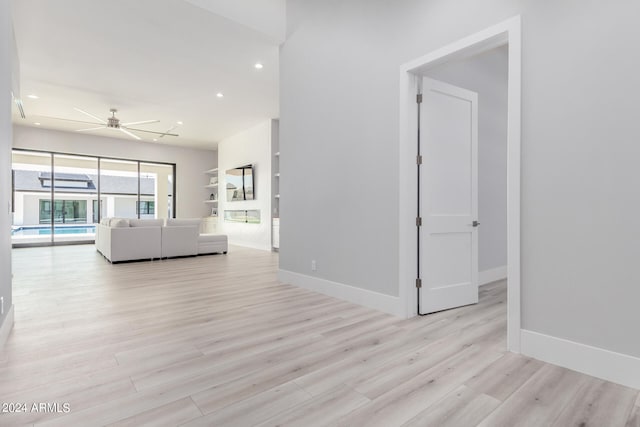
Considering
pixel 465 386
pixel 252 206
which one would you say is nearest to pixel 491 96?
pixel 465 386

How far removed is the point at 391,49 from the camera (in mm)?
3152

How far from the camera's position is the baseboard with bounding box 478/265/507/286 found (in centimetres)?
434

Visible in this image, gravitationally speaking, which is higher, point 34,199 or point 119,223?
point 34,199

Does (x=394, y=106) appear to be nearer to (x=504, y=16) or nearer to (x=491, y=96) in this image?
(x=504, y=16)

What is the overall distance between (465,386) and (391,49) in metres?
2.83

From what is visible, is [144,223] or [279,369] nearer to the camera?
[279,369]

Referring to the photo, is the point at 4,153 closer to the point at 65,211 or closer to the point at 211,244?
the point at 211,244

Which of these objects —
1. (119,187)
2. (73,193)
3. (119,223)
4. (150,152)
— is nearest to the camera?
(119,223)

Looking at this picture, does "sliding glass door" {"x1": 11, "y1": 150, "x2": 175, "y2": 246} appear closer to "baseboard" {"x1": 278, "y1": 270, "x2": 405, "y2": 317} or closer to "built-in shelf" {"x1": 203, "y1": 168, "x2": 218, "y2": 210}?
"built-in shelf" {"x1": 203, "y1": 168, "x2": 218, "y2": 210}

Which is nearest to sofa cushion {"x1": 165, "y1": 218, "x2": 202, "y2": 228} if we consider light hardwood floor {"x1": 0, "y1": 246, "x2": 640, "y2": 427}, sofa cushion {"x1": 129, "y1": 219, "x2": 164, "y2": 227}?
sofa cushion {"x1": 129, "y1": 219, "x2": 164, "y2": 227}

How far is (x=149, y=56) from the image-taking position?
16.3 feet

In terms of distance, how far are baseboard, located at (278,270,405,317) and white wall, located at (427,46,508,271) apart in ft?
6.08

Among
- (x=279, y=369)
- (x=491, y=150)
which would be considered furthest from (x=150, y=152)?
(x=279, y=369)

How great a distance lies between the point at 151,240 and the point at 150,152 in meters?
5.62
